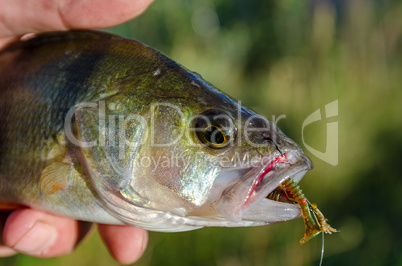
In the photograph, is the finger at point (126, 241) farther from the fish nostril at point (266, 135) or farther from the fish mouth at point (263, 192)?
the fish nostril at point (266, 135)

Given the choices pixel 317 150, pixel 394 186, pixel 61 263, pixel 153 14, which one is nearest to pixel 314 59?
pixel 317 150

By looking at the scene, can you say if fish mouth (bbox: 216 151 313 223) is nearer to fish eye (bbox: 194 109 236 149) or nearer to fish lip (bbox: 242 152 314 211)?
fish lip (bbox: 242 152 314 211)

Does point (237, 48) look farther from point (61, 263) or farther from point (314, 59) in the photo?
point (61, 263)

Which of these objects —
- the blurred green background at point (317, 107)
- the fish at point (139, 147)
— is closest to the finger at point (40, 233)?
the fish at point (139, 147)

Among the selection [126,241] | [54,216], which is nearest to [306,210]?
[126,241]

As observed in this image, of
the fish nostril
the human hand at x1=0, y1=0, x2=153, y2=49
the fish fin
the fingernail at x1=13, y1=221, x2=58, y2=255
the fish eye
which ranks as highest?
the fish nostril

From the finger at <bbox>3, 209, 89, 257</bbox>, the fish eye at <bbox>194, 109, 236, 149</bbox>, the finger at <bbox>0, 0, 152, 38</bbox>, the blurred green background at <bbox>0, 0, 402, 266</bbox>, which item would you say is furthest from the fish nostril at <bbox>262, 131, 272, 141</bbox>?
the blurred green background at <bbox>0, 0, 402, 266</bbox>
